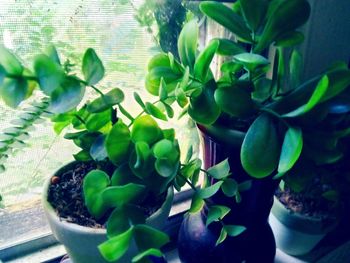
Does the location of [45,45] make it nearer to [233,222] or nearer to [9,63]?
[9,63]

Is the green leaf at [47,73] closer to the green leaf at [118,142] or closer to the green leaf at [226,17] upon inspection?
the green leaf at [118,142]

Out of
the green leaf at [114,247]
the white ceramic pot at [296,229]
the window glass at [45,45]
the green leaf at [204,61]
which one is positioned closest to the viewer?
the green leaf at [114,247]

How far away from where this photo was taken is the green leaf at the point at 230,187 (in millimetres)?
527

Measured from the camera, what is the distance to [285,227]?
758 mm

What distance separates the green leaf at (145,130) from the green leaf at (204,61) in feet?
0.31

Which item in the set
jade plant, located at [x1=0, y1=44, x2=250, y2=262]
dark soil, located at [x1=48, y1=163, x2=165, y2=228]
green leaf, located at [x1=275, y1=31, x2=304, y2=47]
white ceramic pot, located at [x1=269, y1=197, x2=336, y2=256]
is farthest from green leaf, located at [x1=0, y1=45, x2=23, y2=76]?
white ceramic pot, located at [x1=269, y1=197, x2=336, y2=256]

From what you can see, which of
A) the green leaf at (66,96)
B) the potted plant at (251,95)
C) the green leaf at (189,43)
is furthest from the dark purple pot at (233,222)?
the green leaf at (66,96)

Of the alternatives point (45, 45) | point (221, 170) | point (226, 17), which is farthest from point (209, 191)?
point (45, 45)

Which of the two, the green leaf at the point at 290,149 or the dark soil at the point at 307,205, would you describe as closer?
the green leaf at the point at 290,149

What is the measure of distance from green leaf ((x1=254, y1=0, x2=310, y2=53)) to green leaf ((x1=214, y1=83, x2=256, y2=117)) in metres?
Answer: 0.08

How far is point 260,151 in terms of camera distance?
473 millimetres

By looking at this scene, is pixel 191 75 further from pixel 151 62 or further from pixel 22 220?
pixel 22 220

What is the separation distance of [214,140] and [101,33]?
0.28 m

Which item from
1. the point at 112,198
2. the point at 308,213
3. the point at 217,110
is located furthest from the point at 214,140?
the point at 308,213
